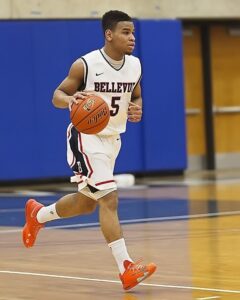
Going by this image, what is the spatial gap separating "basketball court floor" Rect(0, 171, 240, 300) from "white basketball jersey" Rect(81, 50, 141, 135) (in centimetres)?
118

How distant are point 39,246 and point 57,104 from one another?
253cm

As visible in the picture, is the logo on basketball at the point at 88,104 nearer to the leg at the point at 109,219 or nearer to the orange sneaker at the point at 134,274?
the leg at the point at 109,219

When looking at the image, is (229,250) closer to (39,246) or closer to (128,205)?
(39,246)

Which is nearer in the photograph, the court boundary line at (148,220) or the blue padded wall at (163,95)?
the court boundary line at (148,220)

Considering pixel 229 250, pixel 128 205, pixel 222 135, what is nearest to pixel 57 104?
pixel 229 250

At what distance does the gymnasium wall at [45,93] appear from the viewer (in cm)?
1855

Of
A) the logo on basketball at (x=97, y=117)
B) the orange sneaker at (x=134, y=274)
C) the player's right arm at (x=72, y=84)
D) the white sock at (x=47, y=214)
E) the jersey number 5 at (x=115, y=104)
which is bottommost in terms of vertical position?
the orange sneaker at (x=134, y=274)

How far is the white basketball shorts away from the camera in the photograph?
7973 mm

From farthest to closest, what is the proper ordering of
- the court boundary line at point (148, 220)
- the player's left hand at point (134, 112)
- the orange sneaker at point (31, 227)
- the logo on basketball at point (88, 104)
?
the court boundary line at point (148, 220) < the orange sneaker at point (31, 227) < the player's left hand at point (134, 112) < the logo on basketball at point (88, 104)

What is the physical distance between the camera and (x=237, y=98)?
22078 mm

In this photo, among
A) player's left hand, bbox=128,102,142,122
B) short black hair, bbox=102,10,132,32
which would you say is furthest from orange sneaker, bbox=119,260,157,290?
short black hair, bbox=102,10,132,32

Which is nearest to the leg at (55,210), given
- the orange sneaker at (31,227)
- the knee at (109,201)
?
the orange sneaker at (31,227)

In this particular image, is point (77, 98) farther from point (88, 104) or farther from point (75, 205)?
point (75, 205)

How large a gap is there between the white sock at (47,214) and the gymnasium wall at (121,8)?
10184 millimetres
